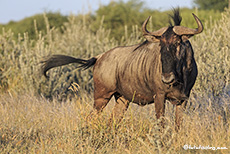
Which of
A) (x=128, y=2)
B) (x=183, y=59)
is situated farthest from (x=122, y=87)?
(x=128, y=2)

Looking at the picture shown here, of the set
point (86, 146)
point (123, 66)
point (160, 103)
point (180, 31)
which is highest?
point (180, 31)

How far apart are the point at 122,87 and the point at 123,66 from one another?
0.32 meters

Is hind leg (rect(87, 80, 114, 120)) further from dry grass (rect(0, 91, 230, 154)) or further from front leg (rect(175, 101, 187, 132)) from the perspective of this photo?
front leg (rect(175, 101, 187, 132))

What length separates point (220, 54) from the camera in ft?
22.7

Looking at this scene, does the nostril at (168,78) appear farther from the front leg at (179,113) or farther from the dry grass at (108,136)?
the front leg at (179,113)

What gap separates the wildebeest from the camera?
4.25 m

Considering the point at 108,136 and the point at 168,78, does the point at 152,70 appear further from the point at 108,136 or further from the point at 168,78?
the point at 108,136

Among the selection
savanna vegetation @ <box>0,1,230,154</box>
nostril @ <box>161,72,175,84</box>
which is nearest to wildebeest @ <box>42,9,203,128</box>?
nostril @ <box>161,72,175,84</box>

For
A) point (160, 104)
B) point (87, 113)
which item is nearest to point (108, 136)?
point (87, 113)

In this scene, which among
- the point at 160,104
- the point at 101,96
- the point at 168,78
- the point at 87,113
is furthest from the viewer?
the point at 101,96

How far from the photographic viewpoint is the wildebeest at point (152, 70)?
425cm

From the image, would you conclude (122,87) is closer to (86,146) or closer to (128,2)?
(86,146)

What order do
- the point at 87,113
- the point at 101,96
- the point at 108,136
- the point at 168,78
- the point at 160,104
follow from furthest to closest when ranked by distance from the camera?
A: the point at 101,96, the point at 87,113, the point at 108,136, the point at 160,104, the point at 168,78

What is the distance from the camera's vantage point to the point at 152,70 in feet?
15.3
